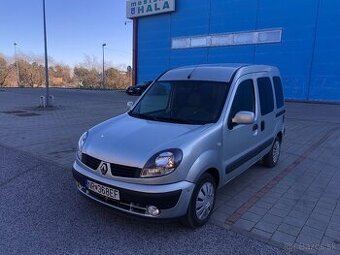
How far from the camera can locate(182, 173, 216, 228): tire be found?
11.2ft

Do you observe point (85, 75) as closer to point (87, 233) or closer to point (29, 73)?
point (29, 73)

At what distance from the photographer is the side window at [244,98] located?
415 centimetres

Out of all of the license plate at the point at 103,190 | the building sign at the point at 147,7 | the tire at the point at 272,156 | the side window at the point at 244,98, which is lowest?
the tire at the point at 272,156

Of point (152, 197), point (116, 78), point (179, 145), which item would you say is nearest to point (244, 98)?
→ point (179, 145)

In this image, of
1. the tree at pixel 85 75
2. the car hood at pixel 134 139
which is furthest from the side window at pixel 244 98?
the tree at pixel 85 75

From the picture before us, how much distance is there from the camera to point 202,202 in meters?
3.61

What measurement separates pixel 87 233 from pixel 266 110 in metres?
3.42

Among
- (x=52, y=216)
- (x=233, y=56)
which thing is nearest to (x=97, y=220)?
(x=52, y=216)

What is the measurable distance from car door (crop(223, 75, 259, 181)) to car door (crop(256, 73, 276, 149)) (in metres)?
0.21

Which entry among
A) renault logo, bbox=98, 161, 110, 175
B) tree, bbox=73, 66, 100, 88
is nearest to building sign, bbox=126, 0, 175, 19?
renault logo, bbox=98, 161, 110, 175

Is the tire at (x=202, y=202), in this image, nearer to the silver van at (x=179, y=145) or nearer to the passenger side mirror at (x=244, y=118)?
the silver van at (x=179, y=145)

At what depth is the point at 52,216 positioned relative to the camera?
3.83m

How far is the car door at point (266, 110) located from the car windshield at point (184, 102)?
1117 mm

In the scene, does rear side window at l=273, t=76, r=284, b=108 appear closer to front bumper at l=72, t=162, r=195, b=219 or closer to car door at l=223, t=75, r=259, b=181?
car door at l=223, t=75, r=259, b=181
